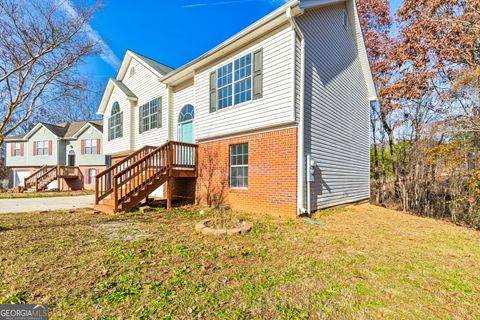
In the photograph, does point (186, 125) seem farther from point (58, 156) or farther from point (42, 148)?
point (42, 148)

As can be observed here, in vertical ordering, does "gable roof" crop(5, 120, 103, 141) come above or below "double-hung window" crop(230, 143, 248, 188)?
above

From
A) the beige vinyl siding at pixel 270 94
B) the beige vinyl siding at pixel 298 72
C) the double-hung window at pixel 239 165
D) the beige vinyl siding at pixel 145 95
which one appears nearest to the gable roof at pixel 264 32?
the beige vinyl siding at pixel 270 94

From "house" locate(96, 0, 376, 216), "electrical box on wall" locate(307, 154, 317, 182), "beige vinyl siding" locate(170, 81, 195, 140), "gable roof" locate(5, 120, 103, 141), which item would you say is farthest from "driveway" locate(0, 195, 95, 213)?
"gable roof" locate(5, 120, 103, 141)

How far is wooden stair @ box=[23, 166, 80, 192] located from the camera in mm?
20605

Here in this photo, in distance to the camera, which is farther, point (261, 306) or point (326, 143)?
point (326, 143)

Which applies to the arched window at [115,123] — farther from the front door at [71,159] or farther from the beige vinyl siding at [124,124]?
the front door at [71,159]

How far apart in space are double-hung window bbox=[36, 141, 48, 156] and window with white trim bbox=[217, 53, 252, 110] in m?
27.2

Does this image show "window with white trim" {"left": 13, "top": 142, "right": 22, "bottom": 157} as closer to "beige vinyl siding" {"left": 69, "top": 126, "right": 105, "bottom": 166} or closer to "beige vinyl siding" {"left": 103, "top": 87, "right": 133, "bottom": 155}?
"beige vinyl siding" {"left": 69, "top": 126, "right": 105, "bottom": 166}

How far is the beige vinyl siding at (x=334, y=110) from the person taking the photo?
25.3 feet

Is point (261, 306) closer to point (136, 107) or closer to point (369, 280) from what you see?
point (369, 280)

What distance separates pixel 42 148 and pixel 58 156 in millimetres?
2508

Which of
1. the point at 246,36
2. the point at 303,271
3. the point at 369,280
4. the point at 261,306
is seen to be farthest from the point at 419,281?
the point at 246,36

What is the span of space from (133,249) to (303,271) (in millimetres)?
3091

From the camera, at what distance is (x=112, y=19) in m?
12.7
